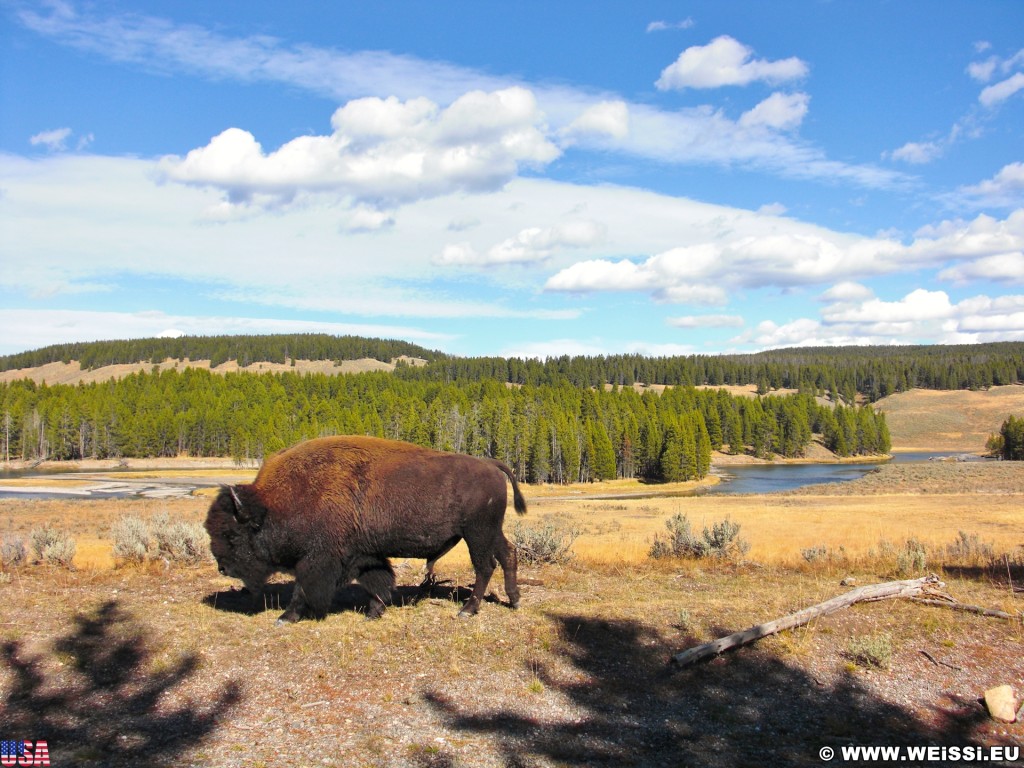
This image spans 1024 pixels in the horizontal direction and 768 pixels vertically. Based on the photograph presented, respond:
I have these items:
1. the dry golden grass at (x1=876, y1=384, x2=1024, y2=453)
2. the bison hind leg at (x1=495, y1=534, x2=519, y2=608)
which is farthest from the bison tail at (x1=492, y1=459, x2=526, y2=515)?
the dry golden grass at (x1=876, y1=384, x2=1024, y2=453)

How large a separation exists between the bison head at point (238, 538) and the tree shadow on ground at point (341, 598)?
453 mm

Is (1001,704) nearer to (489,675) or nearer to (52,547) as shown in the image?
(489,675)

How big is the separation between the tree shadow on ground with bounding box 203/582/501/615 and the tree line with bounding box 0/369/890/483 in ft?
245

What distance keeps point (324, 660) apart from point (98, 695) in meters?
2.02

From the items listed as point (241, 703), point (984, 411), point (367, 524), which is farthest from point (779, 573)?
point (984, 411)

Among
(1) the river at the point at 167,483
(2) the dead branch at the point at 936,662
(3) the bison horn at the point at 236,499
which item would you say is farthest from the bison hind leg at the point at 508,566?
(1) the river at the point at 167,483

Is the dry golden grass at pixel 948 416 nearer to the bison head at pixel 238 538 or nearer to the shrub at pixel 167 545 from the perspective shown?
the shrub at pixel 167 545

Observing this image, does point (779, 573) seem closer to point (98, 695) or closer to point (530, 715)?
point (530, 715)

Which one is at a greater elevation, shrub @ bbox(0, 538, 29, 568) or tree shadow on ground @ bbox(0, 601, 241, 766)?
tree shadow on ground @ bbox(0, 601, 241, 766)

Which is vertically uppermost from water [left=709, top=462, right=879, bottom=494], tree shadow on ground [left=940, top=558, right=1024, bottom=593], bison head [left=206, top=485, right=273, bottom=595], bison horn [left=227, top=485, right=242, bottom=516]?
bison horn [left=227, top=485, right=242, bottom=516]

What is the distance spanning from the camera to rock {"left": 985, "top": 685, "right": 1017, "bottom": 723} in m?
5.87

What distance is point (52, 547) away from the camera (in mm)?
12758

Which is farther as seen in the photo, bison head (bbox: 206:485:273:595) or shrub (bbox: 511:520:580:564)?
shrub (bbox: 511:520:580:564)

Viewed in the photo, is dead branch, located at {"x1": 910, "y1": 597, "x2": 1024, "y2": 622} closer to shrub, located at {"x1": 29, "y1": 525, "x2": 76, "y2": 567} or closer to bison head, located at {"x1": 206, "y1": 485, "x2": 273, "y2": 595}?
bison head, located at {"x1": 206, "y1": 485, "x2": 273, "y2": 595}
